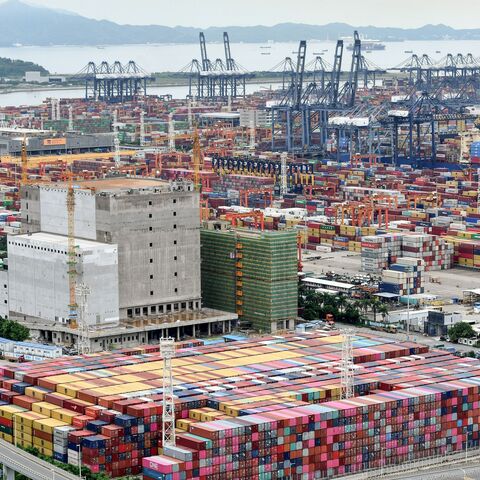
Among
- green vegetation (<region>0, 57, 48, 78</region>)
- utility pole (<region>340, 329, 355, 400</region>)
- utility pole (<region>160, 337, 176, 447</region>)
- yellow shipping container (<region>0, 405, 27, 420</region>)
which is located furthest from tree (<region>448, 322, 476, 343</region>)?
green vegetation (<region>0, 57, 48, 78</region>)

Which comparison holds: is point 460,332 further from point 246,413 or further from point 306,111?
point 306,111

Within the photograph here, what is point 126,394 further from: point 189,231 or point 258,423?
point 189,231

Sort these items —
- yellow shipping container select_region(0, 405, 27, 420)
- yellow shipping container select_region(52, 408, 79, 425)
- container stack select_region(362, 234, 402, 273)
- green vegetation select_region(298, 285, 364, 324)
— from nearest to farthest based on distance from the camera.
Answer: yellow shipping container select_region(52, 408, 79, 425), yellow shipping container select_region(0, 405, 27, 420), green vegetation select_region(298, 285, 364, 324), container stack select_region(362, 234, 402, 273)

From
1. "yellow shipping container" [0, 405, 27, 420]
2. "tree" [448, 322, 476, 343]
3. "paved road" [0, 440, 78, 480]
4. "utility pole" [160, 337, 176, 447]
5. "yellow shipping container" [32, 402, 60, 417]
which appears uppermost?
"utility pole" [160, 337, 176, 447]

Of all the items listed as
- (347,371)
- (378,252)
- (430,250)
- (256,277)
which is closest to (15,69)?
(430,250)

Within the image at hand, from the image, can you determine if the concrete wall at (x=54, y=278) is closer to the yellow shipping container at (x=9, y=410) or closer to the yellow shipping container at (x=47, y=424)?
the yellow shipping container at (x=9, y=410)

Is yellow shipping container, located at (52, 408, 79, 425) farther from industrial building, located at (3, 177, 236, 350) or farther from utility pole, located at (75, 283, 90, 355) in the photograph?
industrial building, located at (3, 177, 236, 350)
